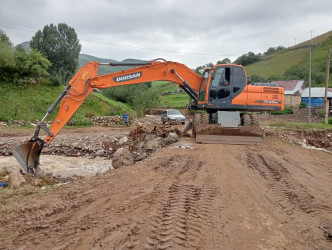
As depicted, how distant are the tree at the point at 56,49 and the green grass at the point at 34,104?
9.49m

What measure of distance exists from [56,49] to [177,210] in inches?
1529

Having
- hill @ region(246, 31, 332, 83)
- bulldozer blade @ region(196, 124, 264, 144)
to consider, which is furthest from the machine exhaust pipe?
hill @ region(246, 31, 332, 83)

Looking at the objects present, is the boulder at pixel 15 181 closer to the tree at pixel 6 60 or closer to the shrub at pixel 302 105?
the tree at pixel 6 60

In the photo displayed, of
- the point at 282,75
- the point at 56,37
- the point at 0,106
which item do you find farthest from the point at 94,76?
the point at 282,75

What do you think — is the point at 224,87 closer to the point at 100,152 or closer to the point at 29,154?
the point at 100,152

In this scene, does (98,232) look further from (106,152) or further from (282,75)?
(282,75)

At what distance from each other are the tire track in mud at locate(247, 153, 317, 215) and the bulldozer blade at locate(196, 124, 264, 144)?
279cm

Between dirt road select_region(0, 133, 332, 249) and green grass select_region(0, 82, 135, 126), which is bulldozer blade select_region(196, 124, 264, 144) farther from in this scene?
green grass select_region(0, 82, 135, 126)

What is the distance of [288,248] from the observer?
143 inches

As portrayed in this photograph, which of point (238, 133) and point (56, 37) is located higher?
point (56, 37)

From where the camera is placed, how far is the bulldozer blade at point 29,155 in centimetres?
877

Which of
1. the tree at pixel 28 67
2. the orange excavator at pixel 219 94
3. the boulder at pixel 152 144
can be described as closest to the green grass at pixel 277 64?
the tree at pixel 28 67

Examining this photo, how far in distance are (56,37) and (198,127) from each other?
33.4 metres

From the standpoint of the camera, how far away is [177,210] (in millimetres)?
4676
